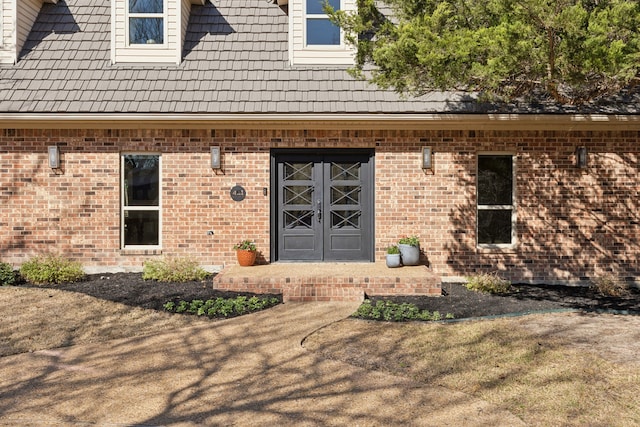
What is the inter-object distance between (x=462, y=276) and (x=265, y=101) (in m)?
4.88

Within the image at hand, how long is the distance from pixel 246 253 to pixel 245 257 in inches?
3.1

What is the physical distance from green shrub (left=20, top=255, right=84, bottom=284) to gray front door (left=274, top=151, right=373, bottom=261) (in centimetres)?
357

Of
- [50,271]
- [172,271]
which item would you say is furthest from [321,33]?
[50,271]

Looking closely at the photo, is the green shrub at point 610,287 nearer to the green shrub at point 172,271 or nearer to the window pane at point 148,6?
the green shrub at point 172,271

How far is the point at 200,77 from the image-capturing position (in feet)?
29.2

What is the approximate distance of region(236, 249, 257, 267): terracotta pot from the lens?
8.42 meters

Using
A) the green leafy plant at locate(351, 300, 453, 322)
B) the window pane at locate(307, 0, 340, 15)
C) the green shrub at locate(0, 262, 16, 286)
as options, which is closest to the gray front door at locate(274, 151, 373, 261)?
the green leafy plant at locate(351, 300, 453, 322)

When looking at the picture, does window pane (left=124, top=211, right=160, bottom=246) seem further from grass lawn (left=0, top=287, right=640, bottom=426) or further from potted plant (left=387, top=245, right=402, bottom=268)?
potted plant (left=387, top=245, right=402, bottom=268)

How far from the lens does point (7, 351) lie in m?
5.05

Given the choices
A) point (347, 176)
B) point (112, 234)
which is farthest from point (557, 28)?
point (112, 234)

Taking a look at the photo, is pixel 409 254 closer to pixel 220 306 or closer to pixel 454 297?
pixel 454 297

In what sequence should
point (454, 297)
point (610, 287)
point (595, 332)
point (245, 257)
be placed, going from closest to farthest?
point (595, 332) < point (454, 297) < point (610, 287) < point (245, 257)

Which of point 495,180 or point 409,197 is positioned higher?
point 495,180

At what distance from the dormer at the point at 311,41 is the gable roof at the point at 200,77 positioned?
19cm
